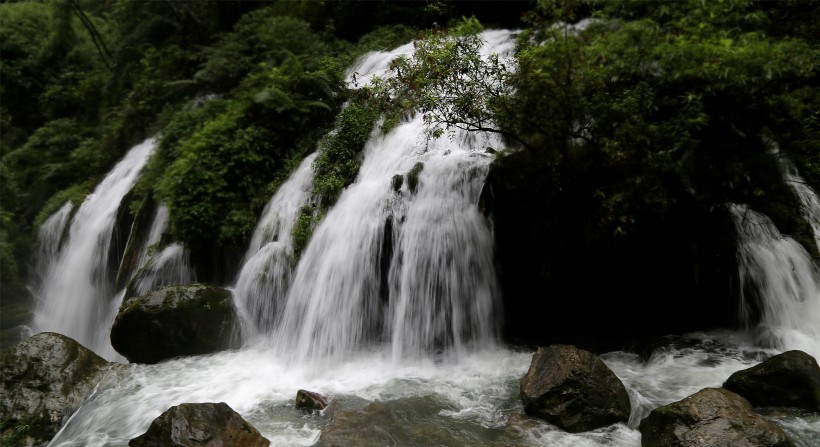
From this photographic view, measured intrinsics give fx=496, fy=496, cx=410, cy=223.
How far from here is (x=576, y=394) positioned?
5184mm

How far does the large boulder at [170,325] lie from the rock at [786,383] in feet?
22.9

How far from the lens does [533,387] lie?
5473 mm

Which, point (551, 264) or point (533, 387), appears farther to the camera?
point (551, 264)

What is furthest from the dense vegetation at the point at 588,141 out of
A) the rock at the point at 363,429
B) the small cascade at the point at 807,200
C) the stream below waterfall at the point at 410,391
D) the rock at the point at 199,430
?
the rock at the point at 199,430

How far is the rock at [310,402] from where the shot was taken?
5.87 meters

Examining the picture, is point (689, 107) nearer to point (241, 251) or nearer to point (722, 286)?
point (722, 286)

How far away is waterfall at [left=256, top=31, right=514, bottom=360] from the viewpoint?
7.07 m

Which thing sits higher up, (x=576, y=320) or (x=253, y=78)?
(x=253, y=78)

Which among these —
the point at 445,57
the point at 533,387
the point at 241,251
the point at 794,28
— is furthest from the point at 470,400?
the point at 794,28

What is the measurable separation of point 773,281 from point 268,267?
7.34 metres

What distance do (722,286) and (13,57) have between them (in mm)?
26379

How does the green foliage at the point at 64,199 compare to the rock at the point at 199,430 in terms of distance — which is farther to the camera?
the green foliage at the point at 64,199

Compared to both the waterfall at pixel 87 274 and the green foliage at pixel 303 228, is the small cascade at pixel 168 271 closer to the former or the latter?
the waterfall at pixel 87 274

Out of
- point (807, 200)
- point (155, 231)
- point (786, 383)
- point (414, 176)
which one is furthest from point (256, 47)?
point (786, 383)
